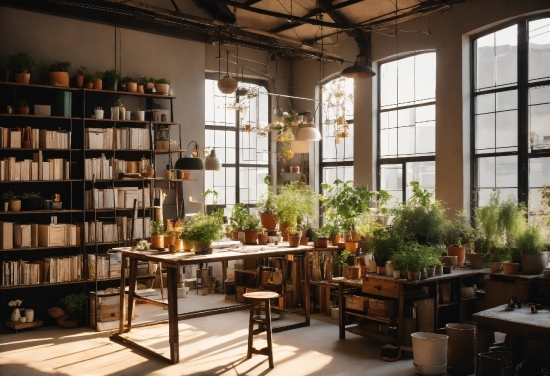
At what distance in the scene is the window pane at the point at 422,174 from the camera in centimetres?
984

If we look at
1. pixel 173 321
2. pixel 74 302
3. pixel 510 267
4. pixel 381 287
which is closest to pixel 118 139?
pixel 74 302

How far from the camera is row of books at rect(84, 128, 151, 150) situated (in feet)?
27.9

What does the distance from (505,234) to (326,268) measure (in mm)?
2579

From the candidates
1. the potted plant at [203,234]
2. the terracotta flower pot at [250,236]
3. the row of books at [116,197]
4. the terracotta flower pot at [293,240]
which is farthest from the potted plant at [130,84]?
the terracotta flower pot at [293,240]

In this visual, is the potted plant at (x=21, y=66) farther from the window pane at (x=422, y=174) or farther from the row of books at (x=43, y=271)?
the window pane at (x=422, y=174)

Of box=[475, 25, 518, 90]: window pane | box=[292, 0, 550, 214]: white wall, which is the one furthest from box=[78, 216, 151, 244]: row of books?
box=[475, 25, 518, 90]: window pane

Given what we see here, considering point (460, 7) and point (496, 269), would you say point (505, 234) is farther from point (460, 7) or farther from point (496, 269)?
point (460, 7)

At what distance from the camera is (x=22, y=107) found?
7.99 meters

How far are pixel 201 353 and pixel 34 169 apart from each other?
365 centimetres

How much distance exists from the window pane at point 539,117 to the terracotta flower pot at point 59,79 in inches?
271

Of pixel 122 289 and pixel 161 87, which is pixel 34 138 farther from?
pixel 122 289

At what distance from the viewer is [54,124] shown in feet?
28.0

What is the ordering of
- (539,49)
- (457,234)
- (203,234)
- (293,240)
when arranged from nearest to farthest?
(203,234), (293,240), (457,234), (539,49)

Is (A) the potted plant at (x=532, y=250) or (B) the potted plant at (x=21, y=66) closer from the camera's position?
(A) the potted plant at (x=532, y=250)
